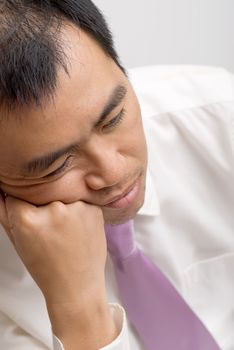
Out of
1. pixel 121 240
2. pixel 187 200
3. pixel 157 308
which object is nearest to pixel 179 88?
pixel 187 200

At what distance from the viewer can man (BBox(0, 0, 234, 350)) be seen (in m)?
0.74

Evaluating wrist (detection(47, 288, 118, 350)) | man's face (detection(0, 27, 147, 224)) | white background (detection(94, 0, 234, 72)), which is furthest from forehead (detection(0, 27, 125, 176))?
white background (detection(94, 0, 234, 72))

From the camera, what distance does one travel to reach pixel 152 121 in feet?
3.68

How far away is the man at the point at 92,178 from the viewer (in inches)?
29.3

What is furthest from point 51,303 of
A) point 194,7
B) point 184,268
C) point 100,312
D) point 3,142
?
point 194,7

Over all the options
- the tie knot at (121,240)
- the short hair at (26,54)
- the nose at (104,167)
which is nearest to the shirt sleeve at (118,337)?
the tie knot at (121,240)

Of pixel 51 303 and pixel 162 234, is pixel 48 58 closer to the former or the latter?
pixel 51 303

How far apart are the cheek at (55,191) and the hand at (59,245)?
0.04ft

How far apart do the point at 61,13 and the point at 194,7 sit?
2.85ft

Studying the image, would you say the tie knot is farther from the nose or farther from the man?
the nose

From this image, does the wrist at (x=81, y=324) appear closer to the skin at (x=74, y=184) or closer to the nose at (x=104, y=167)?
the skin at (x=74, y=184)

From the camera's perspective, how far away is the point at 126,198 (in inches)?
34.9

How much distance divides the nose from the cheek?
19 mm

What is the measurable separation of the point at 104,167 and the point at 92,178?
0.03m
